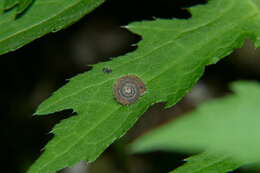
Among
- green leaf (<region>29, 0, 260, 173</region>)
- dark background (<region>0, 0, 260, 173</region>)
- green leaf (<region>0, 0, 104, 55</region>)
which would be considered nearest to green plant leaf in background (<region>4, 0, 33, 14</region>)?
green leaf (<region>0, 0, 104, 55</region>)

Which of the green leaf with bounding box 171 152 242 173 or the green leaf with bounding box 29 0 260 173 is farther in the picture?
the green leaf with bounding box 29 0 260 173

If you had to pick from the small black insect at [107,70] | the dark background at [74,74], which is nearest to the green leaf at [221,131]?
the small black insect at [107,70]

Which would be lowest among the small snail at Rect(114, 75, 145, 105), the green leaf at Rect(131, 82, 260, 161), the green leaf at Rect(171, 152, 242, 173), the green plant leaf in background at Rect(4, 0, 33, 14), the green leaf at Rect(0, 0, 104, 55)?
the green leaf at Rect(171, 152, 242, 173)

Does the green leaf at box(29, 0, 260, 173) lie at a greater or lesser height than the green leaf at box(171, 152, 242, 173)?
greater

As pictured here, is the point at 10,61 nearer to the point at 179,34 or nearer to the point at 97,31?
the point at 97,31

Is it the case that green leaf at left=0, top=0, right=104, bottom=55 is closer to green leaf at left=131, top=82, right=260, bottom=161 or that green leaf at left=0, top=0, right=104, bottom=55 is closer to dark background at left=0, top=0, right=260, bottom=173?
green leaf at left=131, top=82, right=260, bottom=161

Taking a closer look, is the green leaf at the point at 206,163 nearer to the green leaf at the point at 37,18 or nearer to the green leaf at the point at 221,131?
the green leaf at the point at 37,18

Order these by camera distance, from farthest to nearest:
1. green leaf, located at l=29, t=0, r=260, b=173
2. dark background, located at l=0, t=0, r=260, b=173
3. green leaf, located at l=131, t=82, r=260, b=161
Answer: dark background, located at l=0, t=0, r=260, b=173 < green leaf, located at l=29, t=0, r=260, b=173 < green leaf, located at l=131, t=82, r=260, b=161
